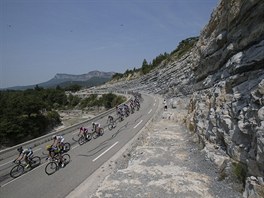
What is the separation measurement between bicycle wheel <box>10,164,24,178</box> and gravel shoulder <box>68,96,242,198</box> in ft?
16.9

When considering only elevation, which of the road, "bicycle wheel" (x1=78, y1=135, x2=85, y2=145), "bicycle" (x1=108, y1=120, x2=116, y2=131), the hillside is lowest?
the road

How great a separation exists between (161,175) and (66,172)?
251 inches

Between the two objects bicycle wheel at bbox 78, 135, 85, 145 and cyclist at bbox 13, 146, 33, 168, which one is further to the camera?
bicycle wheel at bbox 78, 135, 85, 145

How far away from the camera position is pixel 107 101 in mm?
64500

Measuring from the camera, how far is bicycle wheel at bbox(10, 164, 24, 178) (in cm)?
1456

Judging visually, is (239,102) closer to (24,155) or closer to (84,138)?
(24,155)

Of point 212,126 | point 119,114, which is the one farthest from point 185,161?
point 119,114

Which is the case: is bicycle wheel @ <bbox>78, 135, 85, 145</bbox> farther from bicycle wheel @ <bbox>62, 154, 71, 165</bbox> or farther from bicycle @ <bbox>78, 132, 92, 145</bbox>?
bicycle wheel @ <bbox>62, 154, 71, 165</bbox>

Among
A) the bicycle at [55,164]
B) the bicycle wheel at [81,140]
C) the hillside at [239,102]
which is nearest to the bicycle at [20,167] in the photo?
the bicycle at [55,164]

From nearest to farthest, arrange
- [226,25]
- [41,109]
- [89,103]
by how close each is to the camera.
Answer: [226,25], [41,109], [89,103]

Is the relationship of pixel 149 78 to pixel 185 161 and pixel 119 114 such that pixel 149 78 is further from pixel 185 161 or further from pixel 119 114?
pixel 185 161

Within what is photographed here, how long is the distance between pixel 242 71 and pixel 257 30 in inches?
79.5

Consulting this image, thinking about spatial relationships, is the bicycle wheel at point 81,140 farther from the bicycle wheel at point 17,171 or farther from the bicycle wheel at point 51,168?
the bicycle wheel at point 17,171

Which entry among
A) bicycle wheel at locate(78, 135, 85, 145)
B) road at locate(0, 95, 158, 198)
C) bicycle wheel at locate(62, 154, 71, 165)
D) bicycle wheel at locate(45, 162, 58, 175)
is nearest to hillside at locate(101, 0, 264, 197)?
road at locate(0, 95, 158, 198)
